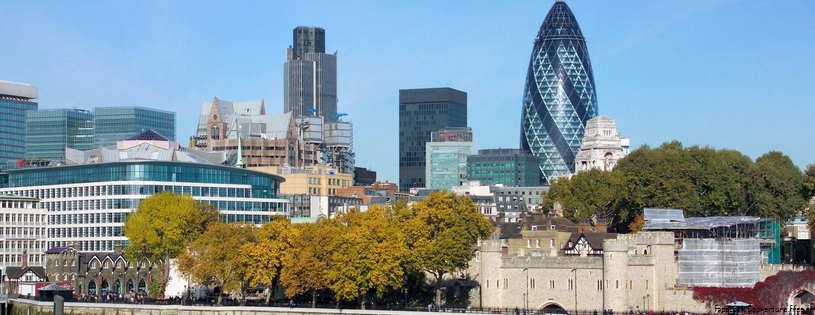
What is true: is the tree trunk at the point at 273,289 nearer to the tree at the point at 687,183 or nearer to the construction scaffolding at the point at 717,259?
the construction scaffolding at the point at 717,259

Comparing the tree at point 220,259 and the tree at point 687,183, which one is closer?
the tree at point 220,259

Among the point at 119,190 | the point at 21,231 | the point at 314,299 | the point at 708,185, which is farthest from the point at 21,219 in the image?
the point at 708,185

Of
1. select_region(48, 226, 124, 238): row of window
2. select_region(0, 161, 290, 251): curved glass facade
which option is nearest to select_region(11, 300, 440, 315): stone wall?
select_region(48, 226, 124, 238): row of window

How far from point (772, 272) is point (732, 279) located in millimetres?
4326

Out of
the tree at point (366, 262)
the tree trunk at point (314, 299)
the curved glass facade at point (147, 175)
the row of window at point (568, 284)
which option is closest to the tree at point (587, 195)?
the curved glass facade at point (147, 175)

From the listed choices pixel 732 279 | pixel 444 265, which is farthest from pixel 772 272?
pixel 444 265

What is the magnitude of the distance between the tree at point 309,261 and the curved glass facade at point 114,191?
38929 millimetres

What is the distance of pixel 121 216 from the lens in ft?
472

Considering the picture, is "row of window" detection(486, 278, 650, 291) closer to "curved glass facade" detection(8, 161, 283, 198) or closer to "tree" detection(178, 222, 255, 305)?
"tree" detection(178, 222, 255, 305)

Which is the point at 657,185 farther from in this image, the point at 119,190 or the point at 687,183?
the point at 119,190

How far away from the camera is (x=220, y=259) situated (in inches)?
4294

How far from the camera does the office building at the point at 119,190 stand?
14462 centimetres

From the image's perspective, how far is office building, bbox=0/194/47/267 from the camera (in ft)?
474

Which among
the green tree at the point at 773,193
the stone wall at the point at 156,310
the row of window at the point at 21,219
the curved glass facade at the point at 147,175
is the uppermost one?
the curved glass facade at the point at 147,175
